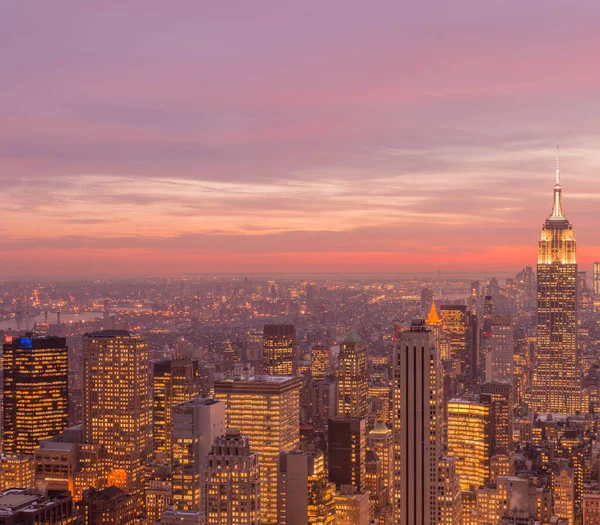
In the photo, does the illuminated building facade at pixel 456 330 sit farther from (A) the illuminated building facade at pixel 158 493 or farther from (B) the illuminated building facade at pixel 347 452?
(A) the illuminated building facade at pixel 158 493

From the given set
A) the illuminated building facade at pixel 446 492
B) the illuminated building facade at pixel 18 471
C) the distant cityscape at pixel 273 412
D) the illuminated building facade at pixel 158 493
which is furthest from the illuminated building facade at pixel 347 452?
the illuminated building facade at pixel 18 471

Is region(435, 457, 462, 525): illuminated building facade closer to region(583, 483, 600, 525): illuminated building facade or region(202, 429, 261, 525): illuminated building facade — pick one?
region(202, 429, 261, 525): illuminated building facade

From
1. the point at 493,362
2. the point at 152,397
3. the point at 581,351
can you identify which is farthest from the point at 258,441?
the point at 581,351

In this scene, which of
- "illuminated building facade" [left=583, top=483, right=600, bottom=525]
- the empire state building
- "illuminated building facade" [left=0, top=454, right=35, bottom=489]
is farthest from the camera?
the empire state building

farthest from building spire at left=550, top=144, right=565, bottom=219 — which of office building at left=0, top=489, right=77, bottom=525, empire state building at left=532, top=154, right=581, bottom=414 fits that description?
office building at left=0, top=489, right=77, bottom=525

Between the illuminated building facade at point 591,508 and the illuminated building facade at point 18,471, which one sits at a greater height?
the illuminated building facade at point 18,471

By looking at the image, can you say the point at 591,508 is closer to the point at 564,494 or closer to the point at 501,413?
the point at 564,494

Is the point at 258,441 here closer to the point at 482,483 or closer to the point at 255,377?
the point at 255,377
